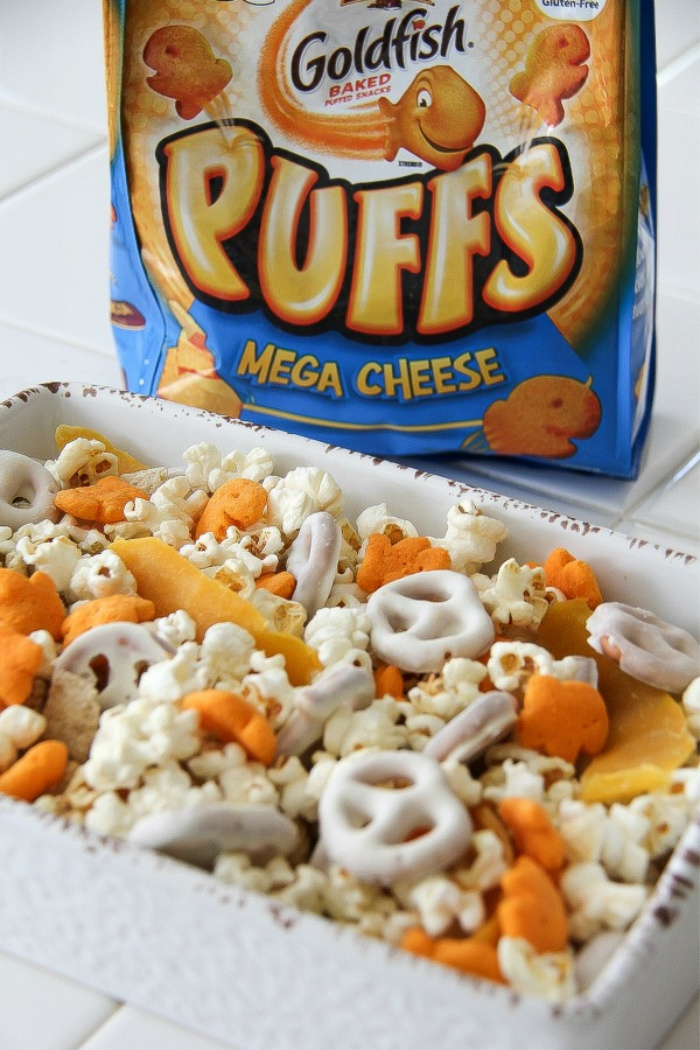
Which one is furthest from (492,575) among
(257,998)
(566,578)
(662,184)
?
(662,184)

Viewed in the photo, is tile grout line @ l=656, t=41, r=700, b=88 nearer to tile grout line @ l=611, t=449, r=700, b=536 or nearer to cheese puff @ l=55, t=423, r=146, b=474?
tile grout line @ l=611, t=449, r=700, b=536

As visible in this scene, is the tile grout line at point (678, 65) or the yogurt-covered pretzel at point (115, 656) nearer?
the yogurt-covered pretzel at point (115, 656)

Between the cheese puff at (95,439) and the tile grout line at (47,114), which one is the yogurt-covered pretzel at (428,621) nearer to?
the cheese puff at (95,439)

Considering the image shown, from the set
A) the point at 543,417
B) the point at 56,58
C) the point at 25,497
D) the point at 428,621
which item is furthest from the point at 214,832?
the point at 56,58

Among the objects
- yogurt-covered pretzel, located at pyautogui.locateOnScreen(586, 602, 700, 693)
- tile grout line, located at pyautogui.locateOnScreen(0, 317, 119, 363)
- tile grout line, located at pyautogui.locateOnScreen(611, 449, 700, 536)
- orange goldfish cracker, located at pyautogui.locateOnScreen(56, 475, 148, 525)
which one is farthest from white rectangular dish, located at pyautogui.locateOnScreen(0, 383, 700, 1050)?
tile grout line, located at pyautogui.locateOnScreen(0, 317, 119, 363)

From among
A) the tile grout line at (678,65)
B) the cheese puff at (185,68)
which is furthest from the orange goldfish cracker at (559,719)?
the tile grout line at (678,65)
